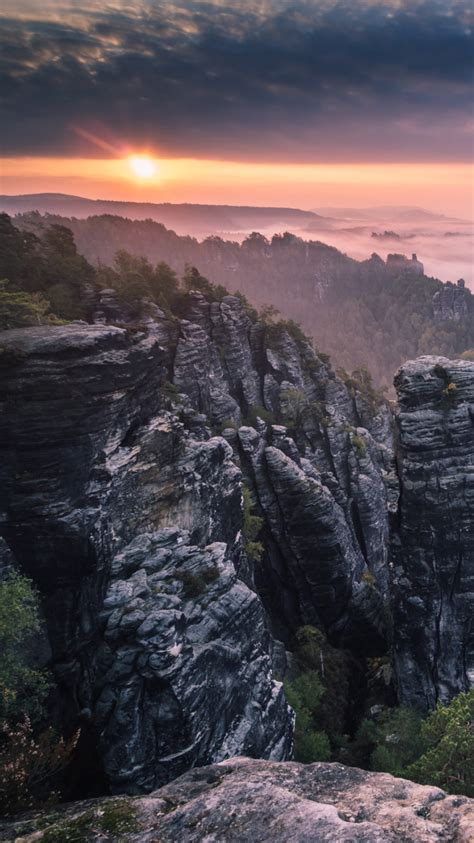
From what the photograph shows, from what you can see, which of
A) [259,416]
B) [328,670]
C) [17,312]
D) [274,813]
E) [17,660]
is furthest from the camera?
[259,416]

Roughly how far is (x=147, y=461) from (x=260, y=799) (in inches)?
733

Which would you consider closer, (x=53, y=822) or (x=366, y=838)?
(x=366, y=838)

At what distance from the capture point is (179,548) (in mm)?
26438

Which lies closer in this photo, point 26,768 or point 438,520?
point 26,768

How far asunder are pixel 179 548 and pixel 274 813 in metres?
14.6

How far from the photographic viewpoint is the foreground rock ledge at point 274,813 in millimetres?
11961

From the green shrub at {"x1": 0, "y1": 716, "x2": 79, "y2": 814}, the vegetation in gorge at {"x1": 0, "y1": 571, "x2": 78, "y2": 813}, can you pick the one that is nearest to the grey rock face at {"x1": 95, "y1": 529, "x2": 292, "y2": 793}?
the green shrub at {"x1": 0, "y1": 716, "x2": 79, "y2": 814}

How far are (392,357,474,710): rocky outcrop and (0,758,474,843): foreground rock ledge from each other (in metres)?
23.3

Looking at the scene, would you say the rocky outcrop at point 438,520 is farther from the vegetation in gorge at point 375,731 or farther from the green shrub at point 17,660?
the green shrub at point 17,660

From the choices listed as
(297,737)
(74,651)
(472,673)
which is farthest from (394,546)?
(74,651)

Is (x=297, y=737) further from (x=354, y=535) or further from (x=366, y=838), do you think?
(x=354, y=535)

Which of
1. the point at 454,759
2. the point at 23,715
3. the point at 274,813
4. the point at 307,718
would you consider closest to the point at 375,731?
the point at 307,718

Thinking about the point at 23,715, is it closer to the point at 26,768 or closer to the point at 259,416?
the point at 26,768

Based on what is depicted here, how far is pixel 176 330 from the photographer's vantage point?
5322 cm
